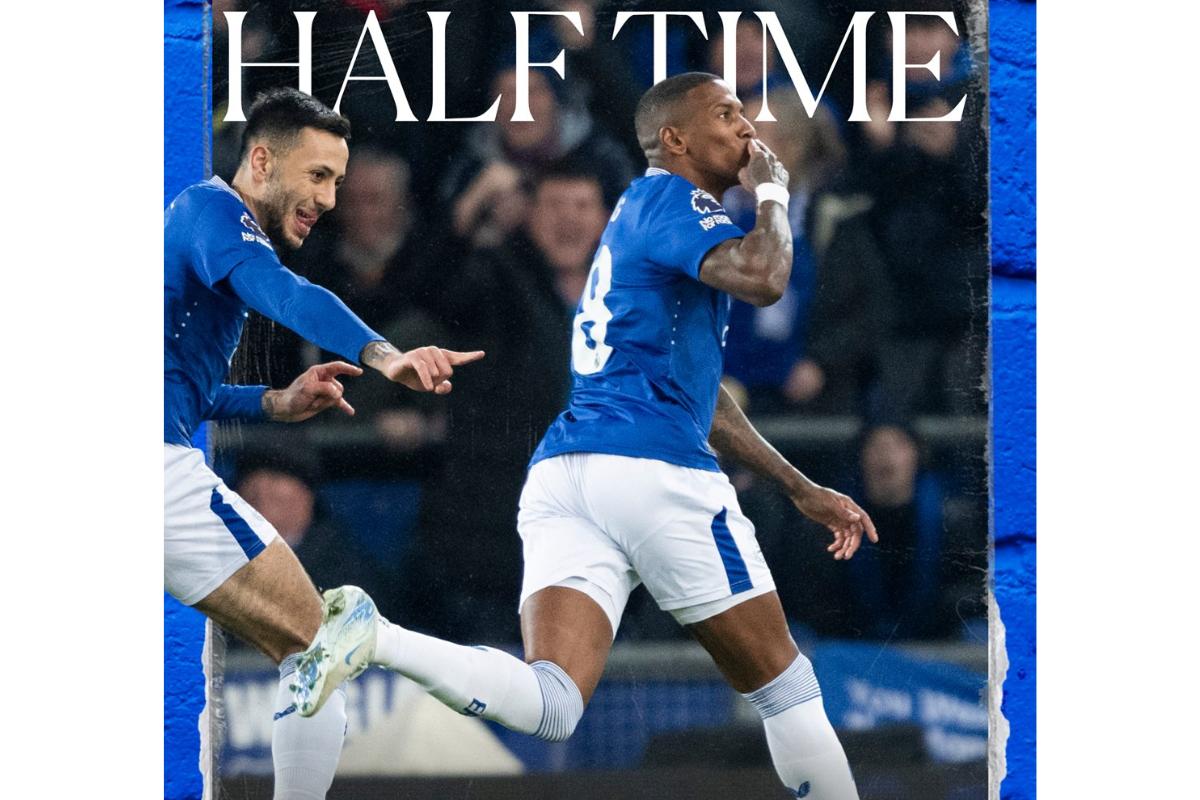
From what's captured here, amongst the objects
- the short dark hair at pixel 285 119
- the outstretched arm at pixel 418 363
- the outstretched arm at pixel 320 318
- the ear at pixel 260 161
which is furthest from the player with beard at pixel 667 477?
the ear at pixel 260 161

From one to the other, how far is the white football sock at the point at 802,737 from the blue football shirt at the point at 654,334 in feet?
2.07

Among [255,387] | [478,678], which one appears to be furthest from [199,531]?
[478,678]

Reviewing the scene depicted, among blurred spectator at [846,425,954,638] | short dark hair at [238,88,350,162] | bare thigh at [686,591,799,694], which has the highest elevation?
short dark hair at [238,88,350,162]

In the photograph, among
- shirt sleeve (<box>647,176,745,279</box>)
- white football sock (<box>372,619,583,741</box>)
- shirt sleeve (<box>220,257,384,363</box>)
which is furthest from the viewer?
shirt sleeve (<box>220,257,384,363</box>)

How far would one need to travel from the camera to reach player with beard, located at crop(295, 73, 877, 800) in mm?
4117

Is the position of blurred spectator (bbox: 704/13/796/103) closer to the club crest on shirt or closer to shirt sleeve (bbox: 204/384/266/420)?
the club crest on shirt

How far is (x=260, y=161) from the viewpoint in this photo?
14.1 ft

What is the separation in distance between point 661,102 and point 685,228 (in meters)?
0.40

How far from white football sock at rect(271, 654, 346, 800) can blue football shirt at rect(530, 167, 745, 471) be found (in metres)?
0.93

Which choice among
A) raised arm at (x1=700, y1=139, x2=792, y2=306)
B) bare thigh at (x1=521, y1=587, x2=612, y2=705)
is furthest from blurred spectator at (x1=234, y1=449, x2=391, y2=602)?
raised arm at (x1=700, y1=139, x2=792, y2=306)

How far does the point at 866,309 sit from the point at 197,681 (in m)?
2.12

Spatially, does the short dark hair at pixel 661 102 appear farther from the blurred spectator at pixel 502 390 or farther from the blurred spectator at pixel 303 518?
the blurred spectator at pixel 303 518

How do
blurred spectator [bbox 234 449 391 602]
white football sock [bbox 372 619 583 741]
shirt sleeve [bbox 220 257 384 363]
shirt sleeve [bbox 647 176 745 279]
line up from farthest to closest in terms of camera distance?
blurred spectator [bbox 234 449 391 602], shirt sleeve [bbox 220 257 384 363], shirt sleeve [bbox 647 176 745 279], white football sock [bbox 372 619 583 741]

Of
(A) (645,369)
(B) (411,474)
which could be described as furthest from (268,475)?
(A) (645,369)
